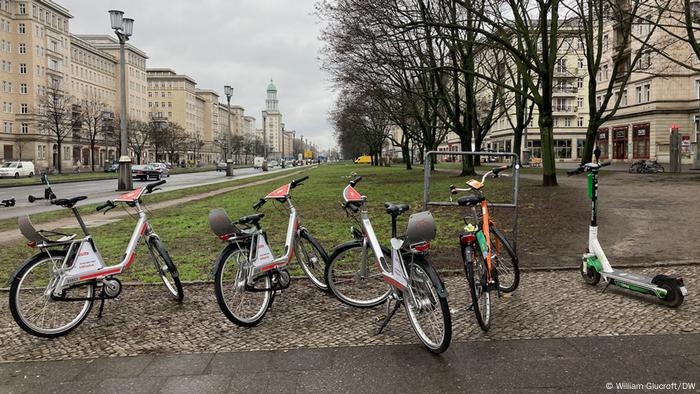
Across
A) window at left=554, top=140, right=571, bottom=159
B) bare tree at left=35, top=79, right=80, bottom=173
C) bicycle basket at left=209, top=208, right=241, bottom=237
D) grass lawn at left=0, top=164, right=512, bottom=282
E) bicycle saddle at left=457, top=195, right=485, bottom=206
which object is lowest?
grass lawn at left=0, top=164, right=512, bottom=282

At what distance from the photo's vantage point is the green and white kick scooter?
4.75 m

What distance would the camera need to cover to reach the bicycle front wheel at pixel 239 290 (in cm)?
453

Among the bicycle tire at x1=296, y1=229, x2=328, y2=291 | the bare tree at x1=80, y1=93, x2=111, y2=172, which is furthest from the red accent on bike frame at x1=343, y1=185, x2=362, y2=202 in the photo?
the bare tree at x1=80, y1=93, x2=111, y2=172

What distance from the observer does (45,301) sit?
4488 millimetres

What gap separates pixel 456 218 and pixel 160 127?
79.3 metres

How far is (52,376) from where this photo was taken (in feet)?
11.9

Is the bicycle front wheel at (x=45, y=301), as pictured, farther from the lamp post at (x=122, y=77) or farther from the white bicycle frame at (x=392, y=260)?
the lamp post at (x=122, y=77)

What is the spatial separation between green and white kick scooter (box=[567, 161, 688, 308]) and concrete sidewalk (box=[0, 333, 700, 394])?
2.49ft

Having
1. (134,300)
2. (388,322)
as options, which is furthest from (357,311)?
(134,300)

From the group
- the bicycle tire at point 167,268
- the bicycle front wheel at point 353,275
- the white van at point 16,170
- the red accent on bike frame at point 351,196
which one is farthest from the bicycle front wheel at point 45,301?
the white van at point 16,170

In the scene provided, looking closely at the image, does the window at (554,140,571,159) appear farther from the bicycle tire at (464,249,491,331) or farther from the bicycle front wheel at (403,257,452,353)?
the bicycle front wheel at (403,257,452,353)

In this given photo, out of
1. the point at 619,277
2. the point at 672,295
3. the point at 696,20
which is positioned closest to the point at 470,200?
the point at 619,277

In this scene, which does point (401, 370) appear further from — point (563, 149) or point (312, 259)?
point (563, 149)

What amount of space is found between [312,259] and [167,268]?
1528 mm
